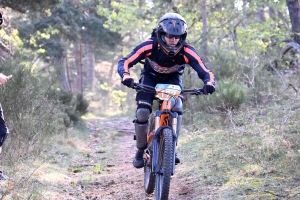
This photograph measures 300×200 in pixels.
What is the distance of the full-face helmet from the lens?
4.64 meters

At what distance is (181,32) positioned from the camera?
466 cm

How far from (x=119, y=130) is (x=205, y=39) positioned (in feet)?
14.0

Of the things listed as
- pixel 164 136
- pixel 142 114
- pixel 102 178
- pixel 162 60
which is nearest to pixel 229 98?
pixel 102 178

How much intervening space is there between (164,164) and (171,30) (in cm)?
151

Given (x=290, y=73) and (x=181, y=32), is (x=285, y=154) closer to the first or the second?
(x=181, y=32)

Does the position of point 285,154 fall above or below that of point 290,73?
below

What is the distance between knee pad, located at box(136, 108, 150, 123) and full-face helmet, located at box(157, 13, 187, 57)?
2.36ft

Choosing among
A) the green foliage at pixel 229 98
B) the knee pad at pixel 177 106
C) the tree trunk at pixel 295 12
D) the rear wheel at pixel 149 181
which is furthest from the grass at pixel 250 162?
the tree trunk at pixel 295 12

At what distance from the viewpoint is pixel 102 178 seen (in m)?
6.50

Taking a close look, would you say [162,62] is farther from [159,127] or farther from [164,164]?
[164,164]

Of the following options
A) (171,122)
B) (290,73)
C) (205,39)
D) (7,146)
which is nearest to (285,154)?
(171,122)

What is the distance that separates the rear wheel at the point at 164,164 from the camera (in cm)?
417

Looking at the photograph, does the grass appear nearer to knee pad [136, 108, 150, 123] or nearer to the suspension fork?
the suspension fork

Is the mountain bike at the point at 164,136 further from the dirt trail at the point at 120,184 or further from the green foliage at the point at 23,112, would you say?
the green foliage at the point at 23,112
